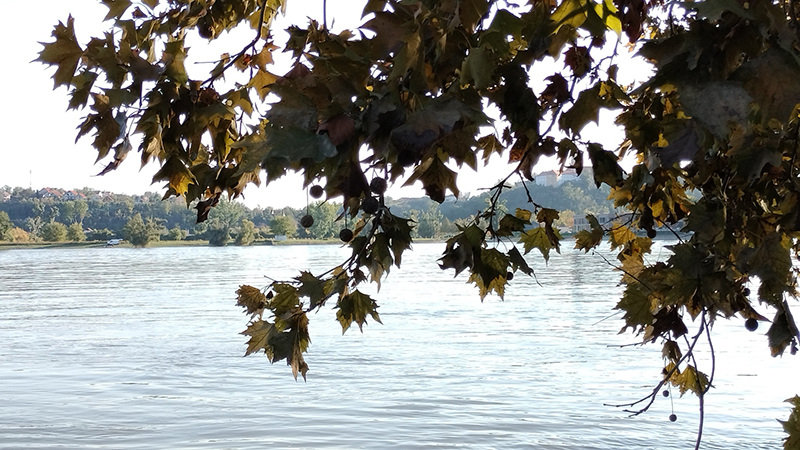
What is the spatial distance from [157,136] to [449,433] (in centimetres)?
885

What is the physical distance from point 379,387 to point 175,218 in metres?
149

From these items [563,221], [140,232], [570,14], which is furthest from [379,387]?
[140,232]

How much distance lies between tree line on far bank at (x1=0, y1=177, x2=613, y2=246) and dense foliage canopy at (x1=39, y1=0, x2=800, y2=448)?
8569 centimetres

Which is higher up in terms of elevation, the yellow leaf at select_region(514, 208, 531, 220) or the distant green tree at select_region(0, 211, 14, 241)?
the yellow leaf at select_region(514, 208, 531, 220)

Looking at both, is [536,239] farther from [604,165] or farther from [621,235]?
[621,235]

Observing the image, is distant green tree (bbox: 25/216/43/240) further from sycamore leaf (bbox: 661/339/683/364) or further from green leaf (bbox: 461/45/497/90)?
green leaf (bbox: 461/45/497/90)

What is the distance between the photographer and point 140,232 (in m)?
129

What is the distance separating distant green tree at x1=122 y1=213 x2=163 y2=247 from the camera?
129375 mm

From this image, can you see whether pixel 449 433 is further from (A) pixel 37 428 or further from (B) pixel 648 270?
(B) pixel 648 270

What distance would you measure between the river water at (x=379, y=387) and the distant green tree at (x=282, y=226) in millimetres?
113263

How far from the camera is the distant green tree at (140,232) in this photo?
5094 inches

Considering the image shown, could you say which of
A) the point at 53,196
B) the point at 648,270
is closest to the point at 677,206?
the point at 648,270

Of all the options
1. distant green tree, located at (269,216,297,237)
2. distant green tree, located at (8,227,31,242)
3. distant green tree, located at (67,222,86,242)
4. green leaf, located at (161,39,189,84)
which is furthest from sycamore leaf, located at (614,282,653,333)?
distant green tree, located at (67,222,86,242)

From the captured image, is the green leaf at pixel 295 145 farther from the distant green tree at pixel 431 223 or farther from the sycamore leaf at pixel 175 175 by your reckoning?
the distant green tree at pixel 431 223
